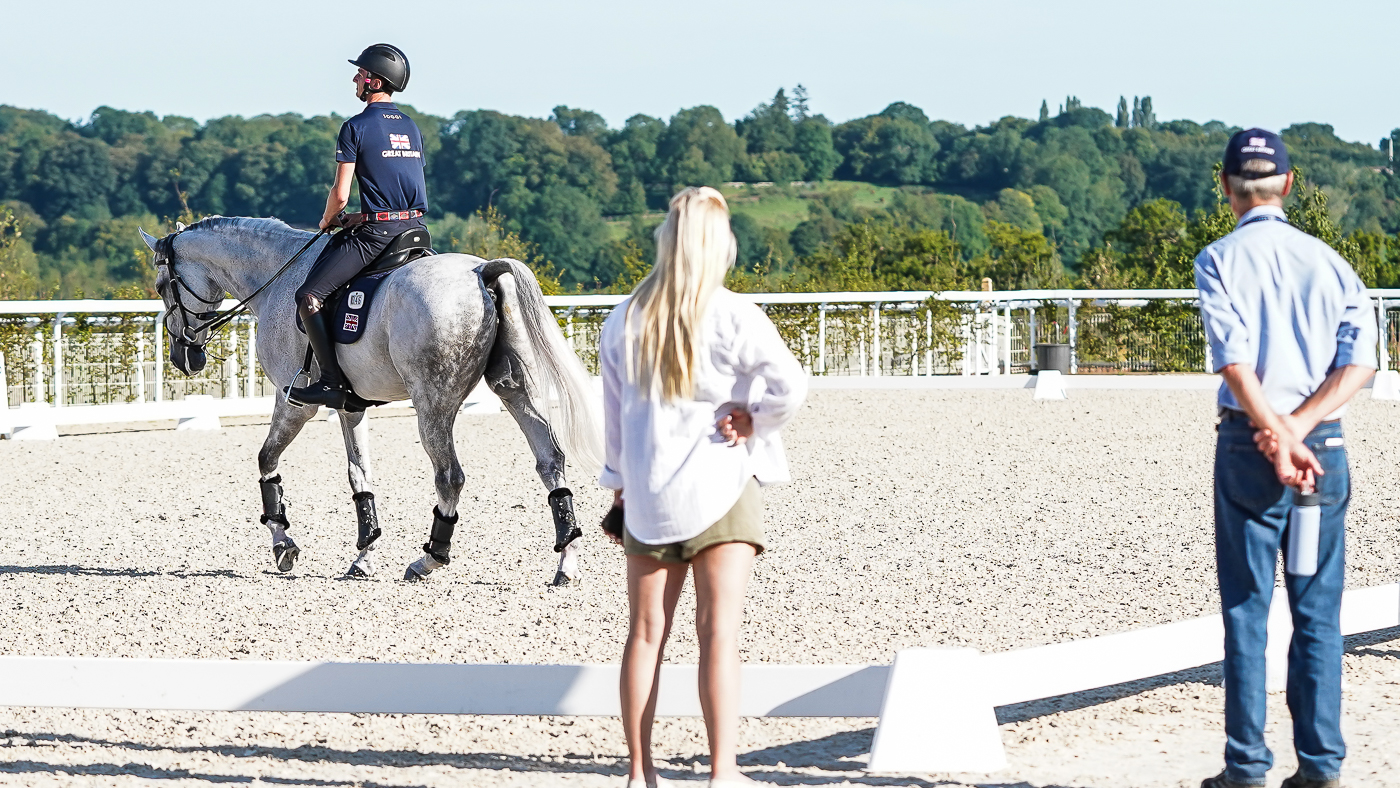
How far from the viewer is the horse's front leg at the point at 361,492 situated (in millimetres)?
7230

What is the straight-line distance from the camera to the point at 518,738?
14.8ft

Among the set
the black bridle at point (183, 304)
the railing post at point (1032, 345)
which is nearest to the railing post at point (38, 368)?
the black bridle at point (183, 304)

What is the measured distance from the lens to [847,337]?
75.3ft

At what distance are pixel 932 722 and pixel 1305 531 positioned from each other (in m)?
1.10

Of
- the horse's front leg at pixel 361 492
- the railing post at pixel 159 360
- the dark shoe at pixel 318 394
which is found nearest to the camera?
the dark shoe at pixel 318 394

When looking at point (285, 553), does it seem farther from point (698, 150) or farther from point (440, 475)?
point (698, 150)

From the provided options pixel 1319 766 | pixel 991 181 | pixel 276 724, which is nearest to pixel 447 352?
pixel 276 724

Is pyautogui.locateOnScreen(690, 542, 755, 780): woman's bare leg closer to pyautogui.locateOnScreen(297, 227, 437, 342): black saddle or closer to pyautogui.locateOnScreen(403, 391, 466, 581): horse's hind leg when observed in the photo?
pyautogui.locateOnScreen(403, 391, 466, 581): horse's hind leg

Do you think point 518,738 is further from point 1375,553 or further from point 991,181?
point 991,181

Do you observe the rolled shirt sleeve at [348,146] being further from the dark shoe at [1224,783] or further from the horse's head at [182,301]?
the dark shoe at [1224,783]

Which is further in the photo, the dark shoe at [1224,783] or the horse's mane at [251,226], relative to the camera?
the horse's mane at [251,226]

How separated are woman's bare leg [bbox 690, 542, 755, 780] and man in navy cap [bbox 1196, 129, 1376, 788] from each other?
3.79 ft

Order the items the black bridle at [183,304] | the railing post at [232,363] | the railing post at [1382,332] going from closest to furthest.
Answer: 1. the black bridle at [183,304]
2. the railing post at [232,363]
3. the railing post at [1382,332]

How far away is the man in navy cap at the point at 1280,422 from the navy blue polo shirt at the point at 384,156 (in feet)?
14.0
